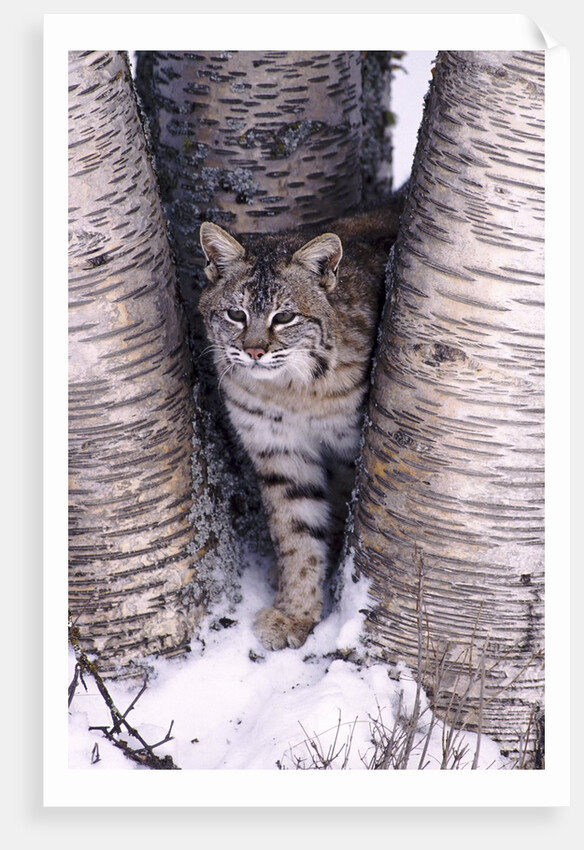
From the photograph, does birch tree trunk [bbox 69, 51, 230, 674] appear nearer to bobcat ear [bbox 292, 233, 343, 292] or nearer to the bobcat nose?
the bobcat nose

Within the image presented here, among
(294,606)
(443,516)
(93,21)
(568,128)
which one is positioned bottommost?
(294,606)

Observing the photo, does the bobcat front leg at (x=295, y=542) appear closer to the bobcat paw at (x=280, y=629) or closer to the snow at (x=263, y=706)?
the bobcat paw at (x=280, y=629)

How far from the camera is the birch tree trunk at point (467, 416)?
2.59m

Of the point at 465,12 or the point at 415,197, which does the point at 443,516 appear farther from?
the point at 465,12

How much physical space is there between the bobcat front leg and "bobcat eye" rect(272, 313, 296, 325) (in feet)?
1.79

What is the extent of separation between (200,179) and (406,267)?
3.93ft

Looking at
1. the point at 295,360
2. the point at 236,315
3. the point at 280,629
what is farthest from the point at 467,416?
the point at 280,629

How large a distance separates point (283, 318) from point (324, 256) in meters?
0.25

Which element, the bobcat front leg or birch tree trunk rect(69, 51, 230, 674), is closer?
birch tree trunk rect(69, 51, 230, 674)

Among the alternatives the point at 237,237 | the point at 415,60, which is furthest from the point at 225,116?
the point at 415,60

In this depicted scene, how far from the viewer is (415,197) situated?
2.77 metres

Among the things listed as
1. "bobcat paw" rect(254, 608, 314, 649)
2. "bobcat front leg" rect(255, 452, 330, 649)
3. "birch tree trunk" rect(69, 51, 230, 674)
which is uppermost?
"birch tree trunk" rect(69, 51, 230, 674)

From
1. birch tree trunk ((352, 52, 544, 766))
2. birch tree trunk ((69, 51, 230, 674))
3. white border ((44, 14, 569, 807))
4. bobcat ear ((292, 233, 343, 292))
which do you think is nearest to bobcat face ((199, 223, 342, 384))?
bobcat ear ((292, 233, 343, 292))

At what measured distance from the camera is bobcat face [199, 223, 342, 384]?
10.5 ft
